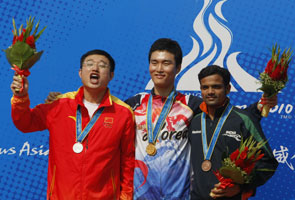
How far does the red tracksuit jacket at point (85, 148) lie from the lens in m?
2.54

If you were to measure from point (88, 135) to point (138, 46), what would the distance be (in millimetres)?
1657

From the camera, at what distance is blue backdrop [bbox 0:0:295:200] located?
389 cm

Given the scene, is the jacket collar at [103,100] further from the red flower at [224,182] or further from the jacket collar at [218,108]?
the red flower at [224,182]

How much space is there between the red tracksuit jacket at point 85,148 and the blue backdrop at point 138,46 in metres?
1.33

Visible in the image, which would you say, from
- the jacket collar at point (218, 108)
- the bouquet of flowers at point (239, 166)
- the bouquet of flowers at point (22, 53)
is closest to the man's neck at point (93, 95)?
the bouquet of flowers at point (22, 53)

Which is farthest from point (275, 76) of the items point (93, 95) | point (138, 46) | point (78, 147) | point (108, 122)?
point (138, 46)

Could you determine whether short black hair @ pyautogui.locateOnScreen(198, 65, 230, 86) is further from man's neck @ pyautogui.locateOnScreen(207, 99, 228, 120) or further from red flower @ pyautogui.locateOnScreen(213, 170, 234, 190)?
red flower @ pyautogui.locateOnScreen(213, 170, 234, 190)

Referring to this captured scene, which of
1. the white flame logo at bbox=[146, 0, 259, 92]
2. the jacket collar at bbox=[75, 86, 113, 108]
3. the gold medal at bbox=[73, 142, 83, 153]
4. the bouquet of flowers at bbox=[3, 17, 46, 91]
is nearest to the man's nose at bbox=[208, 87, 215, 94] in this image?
the jacket collar at bbox=[75, 86, 113, 108]

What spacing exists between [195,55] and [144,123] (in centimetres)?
146

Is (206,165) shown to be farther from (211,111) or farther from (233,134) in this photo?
(211,111)

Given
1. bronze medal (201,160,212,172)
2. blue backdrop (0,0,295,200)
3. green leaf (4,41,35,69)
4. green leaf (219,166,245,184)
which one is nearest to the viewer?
green leaf (219,166,245,184)

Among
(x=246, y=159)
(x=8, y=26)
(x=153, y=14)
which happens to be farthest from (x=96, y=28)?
(x=246, y=159)

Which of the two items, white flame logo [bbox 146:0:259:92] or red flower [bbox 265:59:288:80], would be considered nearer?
red flower [bbox 265:59:288:80]

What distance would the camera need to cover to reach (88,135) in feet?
8.57
